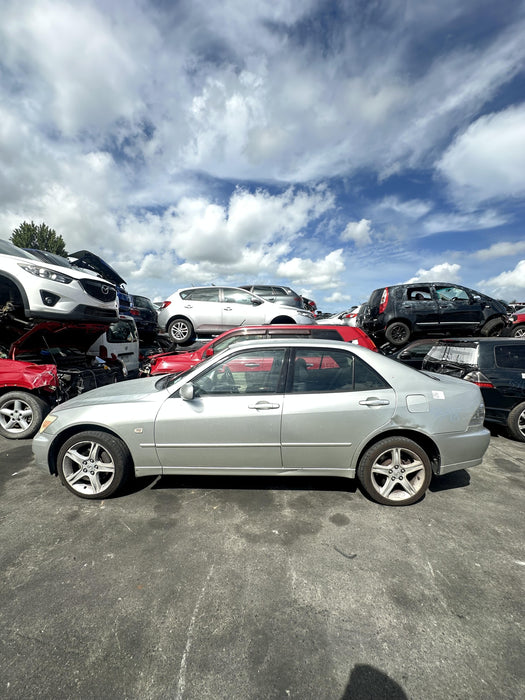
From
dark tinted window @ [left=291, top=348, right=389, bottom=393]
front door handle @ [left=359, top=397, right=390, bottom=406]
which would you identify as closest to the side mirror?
dark tinted window @ [left=291, top=348, right=389, bottom=393]

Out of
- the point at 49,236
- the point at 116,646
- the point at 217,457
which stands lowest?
the point at 116,646

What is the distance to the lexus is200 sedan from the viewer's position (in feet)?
9.15

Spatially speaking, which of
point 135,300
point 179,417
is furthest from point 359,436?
point 135,300

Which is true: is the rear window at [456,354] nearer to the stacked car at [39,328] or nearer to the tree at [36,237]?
the stacked car at [39,328]

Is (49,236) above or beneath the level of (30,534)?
above

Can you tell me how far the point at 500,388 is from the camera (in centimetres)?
456

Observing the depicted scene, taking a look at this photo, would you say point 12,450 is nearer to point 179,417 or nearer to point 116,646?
point 179,417

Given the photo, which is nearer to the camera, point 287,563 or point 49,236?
point 287,563

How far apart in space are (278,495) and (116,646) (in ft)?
5.58

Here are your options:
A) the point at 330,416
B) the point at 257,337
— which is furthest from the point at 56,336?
the point at 330,416

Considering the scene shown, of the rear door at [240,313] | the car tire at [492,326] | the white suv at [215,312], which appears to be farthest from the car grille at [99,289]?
the car tire at [492,326]

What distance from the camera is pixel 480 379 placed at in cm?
466

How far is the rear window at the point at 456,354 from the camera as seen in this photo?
4.89 metres

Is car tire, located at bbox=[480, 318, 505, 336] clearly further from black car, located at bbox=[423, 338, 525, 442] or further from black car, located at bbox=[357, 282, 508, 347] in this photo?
black car, located at bbox=[423, 338, 525, 442]
